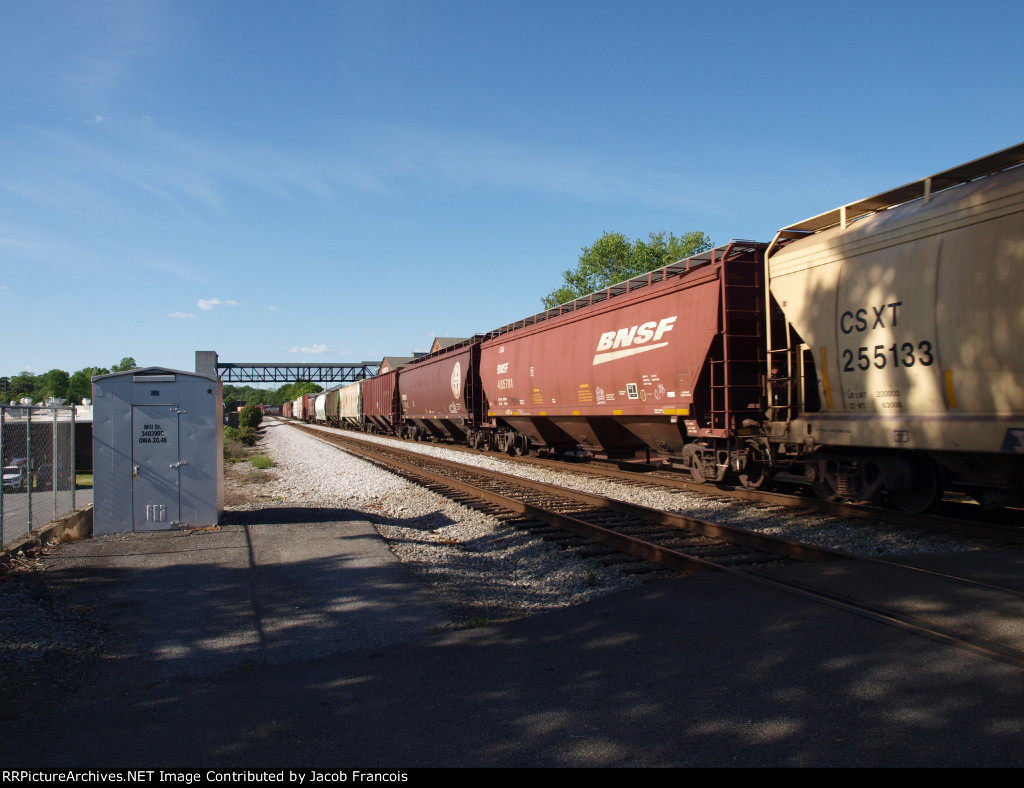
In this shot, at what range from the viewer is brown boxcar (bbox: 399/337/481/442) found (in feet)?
79.4

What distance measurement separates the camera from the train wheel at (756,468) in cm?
1105

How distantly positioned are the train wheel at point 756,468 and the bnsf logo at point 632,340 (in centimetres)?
237

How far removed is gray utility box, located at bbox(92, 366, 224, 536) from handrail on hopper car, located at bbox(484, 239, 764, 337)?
300 inches

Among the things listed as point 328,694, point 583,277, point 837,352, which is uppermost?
point 583,277

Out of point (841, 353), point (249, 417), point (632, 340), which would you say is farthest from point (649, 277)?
point (249, 417)

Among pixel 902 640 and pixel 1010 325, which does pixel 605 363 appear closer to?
pixel 1010 325

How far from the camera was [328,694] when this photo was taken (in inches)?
165

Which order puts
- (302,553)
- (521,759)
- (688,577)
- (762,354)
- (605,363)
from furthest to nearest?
(605,363) → (762,354) → (302,553) → (688,577) → (521,759)

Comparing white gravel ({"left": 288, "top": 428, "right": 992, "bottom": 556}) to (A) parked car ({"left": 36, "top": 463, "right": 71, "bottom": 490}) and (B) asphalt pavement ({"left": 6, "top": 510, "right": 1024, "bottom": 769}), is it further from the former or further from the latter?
(A) parked car ({"left": 36, "top": 463, "right": 71, "bottom": 490})

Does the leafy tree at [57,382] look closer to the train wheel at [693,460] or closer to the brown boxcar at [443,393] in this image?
the brown boxcar at [443,393]

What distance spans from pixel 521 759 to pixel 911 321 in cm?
691

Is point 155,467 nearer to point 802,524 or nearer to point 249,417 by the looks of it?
point 802,524

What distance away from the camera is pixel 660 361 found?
12477 millimetres
